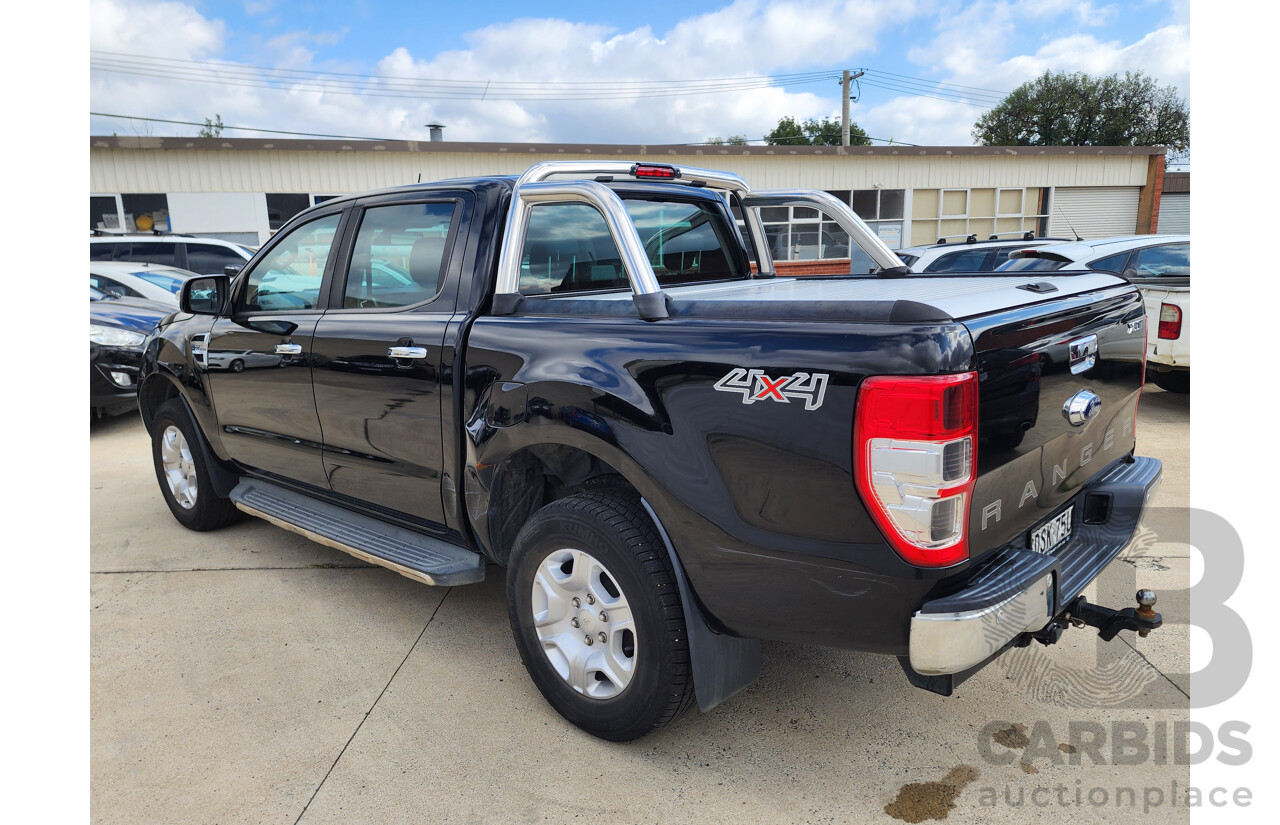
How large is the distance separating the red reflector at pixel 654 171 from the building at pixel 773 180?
941 centimetres

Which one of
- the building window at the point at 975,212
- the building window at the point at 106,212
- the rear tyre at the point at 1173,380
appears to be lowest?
the rear tyre at the point at 1173,380

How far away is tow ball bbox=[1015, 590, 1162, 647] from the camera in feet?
7.75

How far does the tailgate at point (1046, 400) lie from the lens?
2.03m

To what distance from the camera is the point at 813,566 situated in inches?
82.7

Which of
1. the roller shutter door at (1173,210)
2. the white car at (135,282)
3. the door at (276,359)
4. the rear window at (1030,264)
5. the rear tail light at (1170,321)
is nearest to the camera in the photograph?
the door at (276,359)

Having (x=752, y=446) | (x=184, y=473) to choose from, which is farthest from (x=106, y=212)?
(x=752, y=446)

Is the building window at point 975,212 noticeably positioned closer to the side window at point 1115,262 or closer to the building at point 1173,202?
the building at point 1173,202

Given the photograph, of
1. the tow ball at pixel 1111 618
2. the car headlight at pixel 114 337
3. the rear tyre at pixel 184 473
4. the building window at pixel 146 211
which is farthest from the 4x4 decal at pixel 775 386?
the building window at pixel 146 211

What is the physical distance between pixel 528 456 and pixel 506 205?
999mm

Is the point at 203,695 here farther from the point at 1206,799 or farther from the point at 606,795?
the point at 1206,799

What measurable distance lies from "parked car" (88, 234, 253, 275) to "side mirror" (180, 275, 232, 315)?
8199 mm

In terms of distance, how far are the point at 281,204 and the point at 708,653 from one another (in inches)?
782

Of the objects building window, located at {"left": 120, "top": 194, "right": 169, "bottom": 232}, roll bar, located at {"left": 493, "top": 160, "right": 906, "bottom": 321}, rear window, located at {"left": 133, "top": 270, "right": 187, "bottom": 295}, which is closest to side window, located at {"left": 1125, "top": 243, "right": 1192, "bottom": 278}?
roll bar, located at {"left": 493, "top": 160, "right": 906, "bottom": 321}

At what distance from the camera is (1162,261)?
7566 mm
